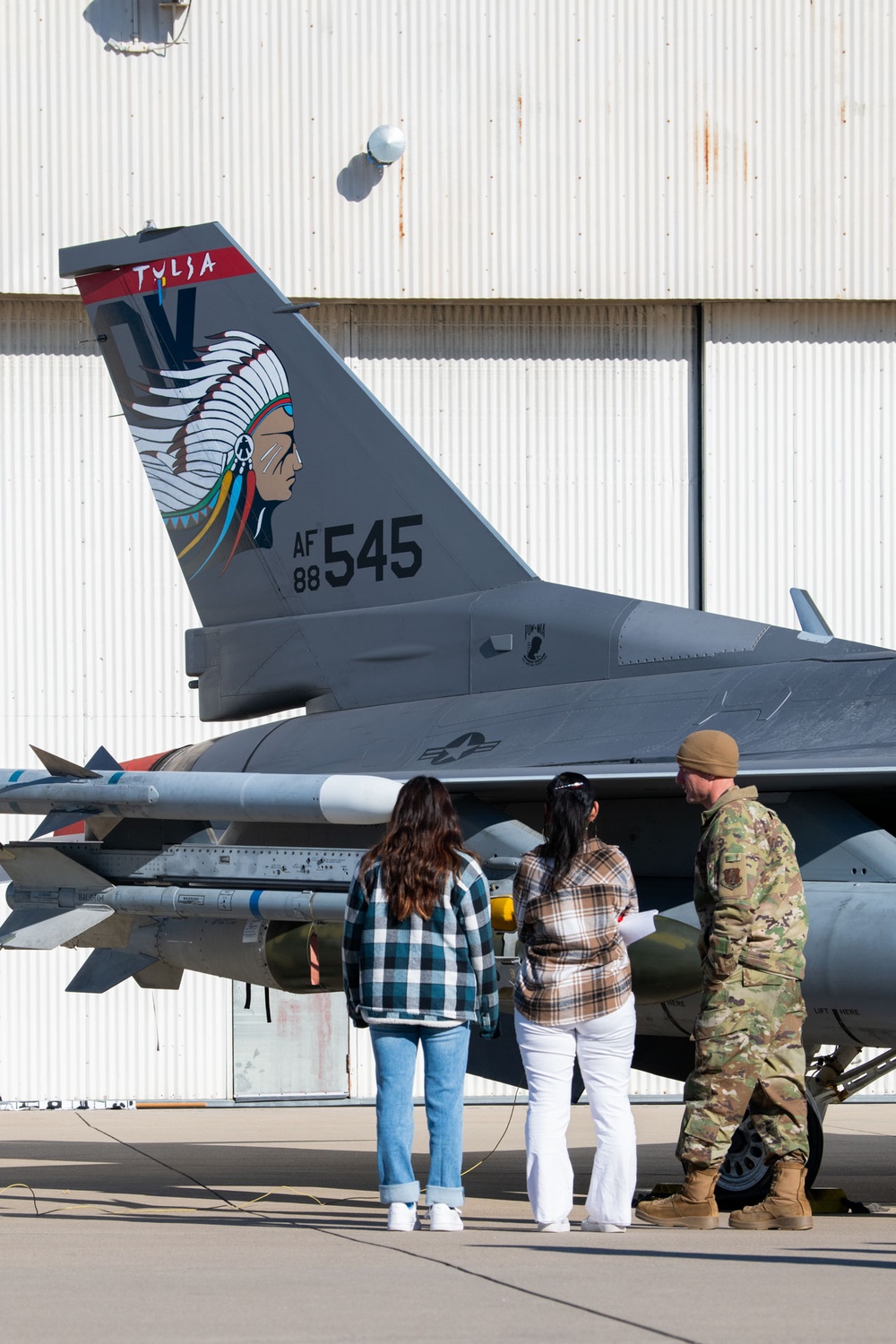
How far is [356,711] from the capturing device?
31.7ft

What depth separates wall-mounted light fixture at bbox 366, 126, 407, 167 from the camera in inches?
606

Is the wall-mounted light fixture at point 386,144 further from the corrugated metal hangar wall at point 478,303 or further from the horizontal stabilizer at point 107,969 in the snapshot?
the horizontal stabilizer at point 107,969

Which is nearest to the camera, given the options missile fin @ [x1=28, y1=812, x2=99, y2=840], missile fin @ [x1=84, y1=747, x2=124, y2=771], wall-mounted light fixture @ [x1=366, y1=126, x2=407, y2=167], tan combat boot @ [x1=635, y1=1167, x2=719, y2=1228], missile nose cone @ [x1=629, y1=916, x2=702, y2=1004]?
tan combat boot @ [x1=635, y1=1167, x2=719, y2=1228]

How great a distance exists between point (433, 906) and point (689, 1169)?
1.28m

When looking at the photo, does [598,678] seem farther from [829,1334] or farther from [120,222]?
[120,222]

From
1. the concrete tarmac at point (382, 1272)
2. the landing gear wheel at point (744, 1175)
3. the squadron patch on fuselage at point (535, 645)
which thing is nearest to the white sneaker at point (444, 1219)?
the concrete tarmac at point (382, 1272)

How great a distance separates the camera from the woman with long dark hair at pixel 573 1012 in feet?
17.9

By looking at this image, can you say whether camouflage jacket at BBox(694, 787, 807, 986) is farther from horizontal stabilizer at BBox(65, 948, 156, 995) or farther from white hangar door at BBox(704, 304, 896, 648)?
white hangar door at BBox(704, 304, 896, 648)

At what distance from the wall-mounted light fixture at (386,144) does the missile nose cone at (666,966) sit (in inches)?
408

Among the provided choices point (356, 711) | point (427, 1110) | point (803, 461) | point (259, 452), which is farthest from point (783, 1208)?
point (803, 461)

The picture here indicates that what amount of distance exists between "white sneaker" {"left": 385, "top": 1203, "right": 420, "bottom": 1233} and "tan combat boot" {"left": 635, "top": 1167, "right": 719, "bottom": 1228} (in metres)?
0.85

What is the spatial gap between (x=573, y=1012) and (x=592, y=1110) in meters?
0.33

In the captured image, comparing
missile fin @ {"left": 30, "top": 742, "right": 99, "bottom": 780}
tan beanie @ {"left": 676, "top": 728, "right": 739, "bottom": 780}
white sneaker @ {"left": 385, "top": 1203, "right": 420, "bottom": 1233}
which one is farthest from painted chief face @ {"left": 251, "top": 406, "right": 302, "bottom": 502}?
white sneaker @ {"left": 385, "top": 1203, "right": 420, "bottom": 1233}

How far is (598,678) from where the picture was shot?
29.3 ft
